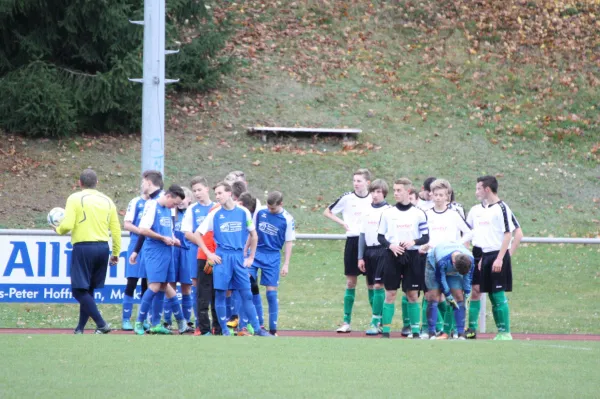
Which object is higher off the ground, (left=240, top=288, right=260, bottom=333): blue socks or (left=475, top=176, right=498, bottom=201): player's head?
(left=475, top=176, right=498, bottom=201): player's head

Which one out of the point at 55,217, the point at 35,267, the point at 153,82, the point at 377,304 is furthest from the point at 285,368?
the point at 153,82

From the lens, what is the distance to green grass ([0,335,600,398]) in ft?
24.3

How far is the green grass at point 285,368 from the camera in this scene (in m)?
7.41

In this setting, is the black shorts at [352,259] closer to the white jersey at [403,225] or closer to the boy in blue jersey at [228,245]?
the white jersey at [403,225]

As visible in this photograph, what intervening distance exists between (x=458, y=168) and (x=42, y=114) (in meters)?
10.3

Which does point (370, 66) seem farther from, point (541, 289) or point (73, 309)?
point (73, 309)

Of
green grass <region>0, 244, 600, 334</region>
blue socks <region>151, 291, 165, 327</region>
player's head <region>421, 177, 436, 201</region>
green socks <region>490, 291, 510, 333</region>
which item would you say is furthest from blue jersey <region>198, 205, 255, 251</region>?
green socks <region>490, 291, 510, 333</region>

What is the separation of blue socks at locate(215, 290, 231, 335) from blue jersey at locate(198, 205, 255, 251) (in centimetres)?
58

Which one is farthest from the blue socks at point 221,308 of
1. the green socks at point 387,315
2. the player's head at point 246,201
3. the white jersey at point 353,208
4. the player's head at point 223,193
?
the white jersey at point 353,208

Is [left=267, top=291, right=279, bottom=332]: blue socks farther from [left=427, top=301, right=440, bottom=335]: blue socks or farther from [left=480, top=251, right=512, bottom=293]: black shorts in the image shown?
[left=480, top=251, right=512, bottom=293]: black shorts

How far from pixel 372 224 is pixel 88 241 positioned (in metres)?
3.81

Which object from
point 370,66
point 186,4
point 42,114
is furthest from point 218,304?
point 370,66

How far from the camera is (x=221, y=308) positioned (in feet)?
39.7

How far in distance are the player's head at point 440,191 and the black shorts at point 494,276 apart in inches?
34.6
